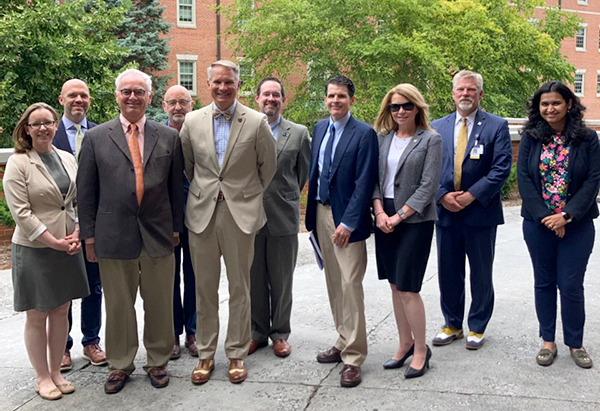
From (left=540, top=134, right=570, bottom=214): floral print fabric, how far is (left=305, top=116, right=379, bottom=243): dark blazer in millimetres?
1223

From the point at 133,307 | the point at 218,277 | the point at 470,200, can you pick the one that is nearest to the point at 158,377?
the point at 133,307

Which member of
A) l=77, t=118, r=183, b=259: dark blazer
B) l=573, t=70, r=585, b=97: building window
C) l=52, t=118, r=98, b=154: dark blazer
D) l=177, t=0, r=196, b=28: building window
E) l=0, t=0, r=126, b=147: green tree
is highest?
l=177, t=0, r=196, b=28: building window

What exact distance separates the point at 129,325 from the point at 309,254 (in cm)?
497

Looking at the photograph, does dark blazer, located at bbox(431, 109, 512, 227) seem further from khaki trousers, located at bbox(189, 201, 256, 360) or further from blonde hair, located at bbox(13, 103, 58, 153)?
→ blonde hair, located at bbox(13, 103, 58, 153)

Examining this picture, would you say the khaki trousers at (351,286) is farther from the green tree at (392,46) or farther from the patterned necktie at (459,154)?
the green tree at (392,46)

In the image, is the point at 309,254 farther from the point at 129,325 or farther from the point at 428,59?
the point at 428,59

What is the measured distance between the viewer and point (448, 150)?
5.08m

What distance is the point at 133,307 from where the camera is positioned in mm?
4527

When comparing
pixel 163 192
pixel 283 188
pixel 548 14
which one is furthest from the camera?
pixel 548 14

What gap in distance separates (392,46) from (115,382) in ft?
58.8

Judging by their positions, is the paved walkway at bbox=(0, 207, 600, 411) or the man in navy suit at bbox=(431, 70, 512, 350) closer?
the paved walkway at bbox=(0, 207, 600, 411)

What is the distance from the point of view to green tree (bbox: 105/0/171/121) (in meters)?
25.7

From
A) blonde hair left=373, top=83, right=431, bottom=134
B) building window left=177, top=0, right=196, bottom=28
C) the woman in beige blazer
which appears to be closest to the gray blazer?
blonde hair left=373, top=83, right=431, bottom=134

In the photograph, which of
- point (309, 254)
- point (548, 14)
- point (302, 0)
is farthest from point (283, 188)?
point (548, 14)
